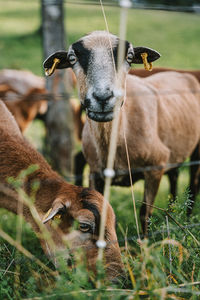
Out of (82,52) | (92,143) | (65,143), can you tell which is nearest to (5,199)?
(92,143)

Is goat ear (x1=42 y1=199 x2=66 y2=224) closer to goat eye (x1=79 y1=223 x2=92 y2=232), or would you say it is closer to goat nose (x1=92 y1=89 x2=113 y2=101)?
goat eye (x1=79 y1=223 x2=92 y2=232)

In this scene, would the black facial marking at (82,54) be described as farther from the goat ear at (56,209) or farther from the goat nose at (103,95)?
the goat ear at (56,209)

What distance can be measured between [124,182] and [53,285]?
7.09 feet

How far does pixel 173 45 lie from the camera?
78.2ft

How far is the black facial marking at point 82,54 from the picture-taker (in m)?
4.03

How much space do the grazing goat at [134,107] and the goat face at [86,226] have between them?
0.69m

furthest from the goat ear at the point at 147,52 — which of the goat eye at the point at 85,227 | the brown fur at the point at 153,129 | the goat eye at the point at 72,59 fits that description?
the goat eye at the point at 85,227

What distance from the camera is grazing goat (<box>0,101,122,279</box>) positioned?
11.4 feet

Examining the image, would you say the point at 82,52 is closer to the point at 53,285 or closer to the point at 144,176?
the point at 144,176

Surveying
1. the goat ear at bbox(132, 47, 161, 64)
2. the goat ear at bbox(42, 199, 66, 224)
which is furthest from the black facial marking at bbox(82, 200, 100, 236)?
the goat ear at bbox(132, 47, 161, 64)

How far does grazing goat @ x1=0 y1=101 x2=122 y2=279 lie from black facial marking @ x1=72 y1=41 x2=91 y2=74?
1.03 metres

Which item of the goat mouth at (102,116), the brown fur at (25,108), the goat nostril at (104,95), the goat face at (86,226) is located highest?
the goat nostril at (104,95)

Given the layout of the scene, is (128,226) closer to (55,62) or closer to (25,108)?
(55,62)

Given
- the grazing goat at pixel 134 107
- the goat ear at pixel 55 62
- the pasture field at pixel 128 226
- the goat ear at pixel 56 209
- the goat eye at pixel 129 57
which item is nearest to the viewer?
→ the pasture field at pixel 128 226
